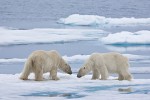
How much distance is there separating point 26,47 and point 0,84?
12.3 m

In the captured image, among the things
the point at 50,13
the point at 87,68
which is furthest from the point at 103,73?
the point at 50,13

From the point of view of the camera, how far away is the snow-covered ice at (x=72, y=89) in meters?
8.21

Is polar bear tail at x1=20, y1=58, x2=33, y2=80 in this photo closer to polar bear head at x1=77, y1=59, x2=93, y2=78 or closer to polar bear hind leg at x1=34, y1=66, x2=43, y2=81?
polar bear hind leg at x1=34, y1=66, x2=43, y2=81

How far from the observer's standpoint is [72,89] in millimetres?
8906

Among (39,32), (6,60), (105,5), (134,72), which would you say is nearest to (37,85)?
(134,72)

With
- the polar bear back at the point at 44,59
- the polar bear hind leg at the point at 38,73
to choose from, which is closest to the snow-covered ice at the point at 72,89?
the polar bear hind leg at the point at 38,73

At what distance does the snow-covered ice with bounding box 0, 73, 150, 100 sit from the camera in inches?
323

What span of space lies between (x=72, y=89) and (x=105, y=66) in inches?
65.7

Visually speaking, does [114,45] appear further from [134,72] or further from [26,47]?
[134,72]

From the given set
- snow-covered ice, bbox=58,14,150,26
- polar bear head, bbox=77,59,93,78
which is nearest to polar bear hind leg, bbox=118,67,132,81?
polar bear head, bbox=77,59,93,78

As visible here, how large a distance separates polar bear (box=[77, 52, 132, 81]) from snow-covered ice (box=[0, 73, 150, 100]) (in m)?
0.41

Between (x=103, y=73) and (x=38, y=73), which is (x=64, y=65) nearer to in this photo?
(x=103, y=73)

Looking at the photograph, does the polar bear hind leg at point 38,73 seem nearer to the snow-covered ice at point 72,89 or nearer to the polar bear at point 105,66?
the snow-covered ice at point 72,89

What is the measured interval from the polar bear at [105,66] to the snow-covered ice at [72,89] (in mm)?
410
